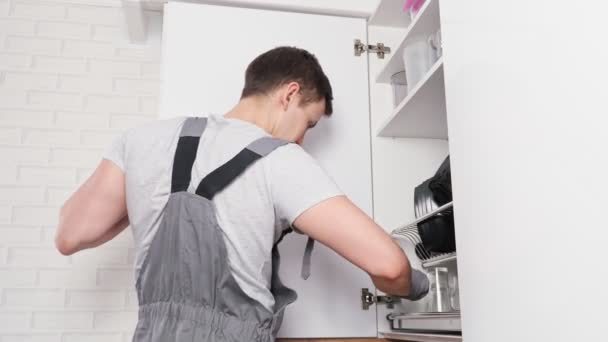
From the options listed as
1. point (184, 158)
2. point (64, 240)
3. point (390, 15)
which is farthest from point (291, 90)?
point (390, 15)

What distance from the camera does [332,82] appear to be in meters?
1.87

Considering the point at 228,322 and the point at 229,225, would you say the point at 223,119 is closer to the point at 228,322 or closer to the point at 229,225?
the point at 229,225

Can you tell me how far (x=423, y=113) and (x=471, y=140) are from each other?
0.64 meters

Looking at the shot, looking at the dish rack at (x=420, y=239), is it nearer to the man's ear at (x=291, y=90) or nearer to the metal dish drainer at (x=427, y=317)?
the metal dish drainer at (x=427, y=317)

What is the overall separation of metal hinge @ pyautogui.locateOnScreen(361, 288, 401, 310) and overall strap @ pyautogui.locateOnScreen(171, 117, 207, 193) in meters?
0.79

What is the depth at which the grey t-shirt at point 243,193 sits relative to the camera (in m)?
1.08

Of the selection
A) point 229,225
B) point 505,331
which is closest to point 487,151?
point 505,331

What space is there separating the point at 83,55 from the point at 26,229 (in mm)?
624

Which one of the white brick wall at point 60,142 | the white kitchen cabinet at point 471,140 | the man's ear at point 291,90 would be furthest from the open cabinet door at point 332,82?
the man's ear at point 291,90

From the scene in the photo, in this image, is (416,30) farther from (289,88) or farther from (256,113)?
(256,113)

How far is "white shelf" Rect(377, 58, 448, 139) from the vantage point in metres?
1.48

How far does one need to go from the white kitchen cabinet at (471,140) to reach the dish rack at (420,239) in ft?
0.39

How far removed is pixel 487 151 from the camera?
0.99 metres

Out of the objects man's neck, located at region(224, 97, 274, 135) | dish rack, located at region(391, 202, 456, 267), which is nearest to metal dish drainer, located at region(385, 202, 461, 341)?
dish rack, located at region(391, 202, 456, 267)
